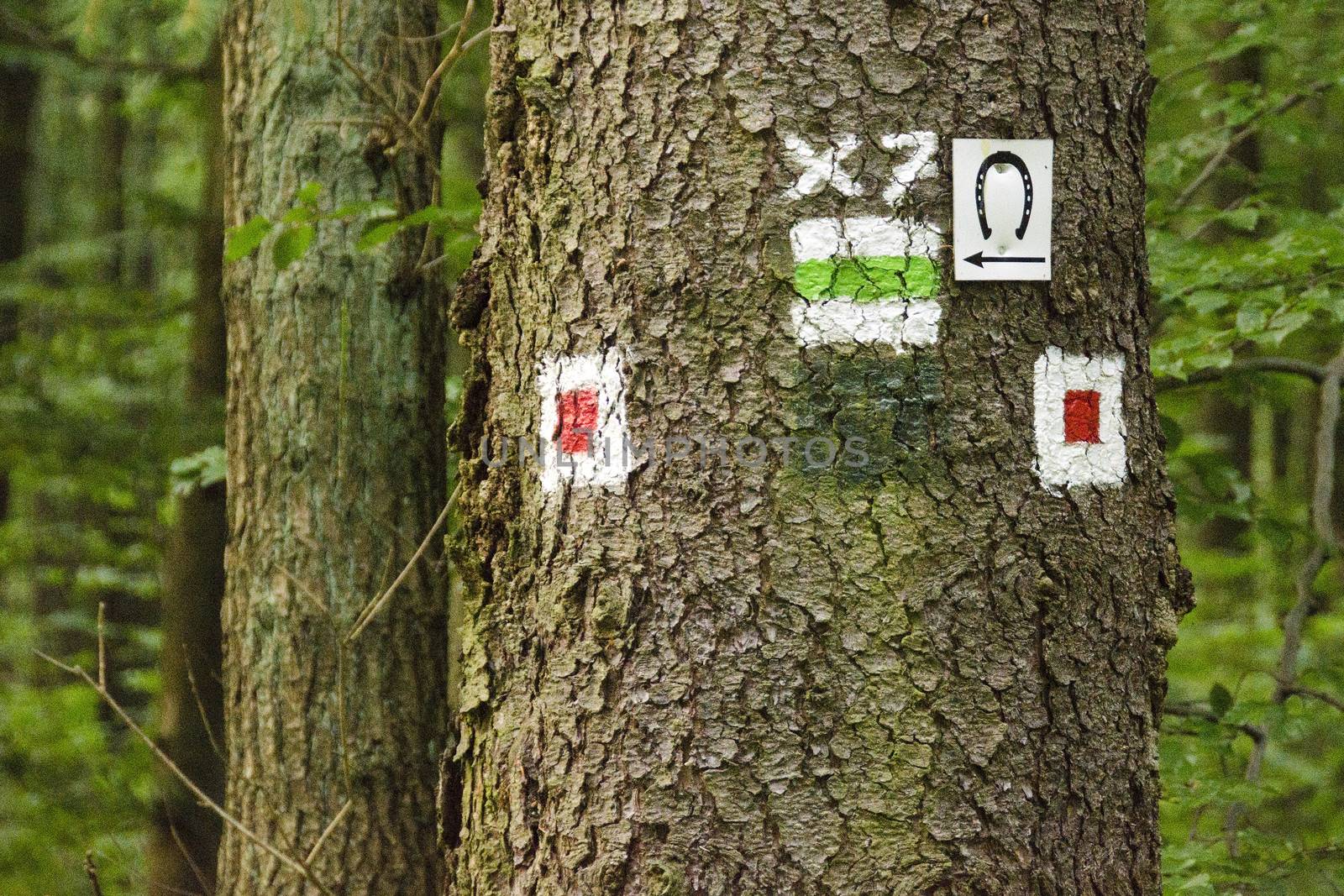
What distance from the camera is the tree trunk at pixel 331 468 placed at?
9.58 feet

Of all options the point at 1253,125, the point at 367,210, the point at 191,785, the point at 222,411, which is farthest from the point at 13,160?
the point at 1253,125

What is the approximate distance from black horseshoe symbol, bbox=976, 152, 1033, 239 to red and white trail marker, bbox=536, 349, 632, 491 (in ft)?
1.67

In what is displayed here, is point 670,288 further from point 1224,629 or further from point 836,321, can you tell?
point 1224,629

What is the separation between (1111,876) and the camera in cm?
151

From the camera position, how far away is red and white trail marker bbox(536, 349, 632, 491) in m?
1.50

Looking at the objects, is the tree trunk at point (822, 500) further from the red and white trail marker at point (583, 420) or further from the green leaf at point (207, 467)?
the green leaf at point (207, 467)

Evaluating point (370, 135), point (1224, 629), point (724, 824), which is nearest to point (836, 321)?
point (724, 824)

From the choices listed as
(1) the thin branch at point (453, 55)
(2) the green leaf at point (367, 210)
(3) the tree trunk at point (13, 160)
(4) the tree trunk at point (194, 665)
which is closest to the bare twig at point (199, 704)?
(4) the tree trunk at point (194, 665)

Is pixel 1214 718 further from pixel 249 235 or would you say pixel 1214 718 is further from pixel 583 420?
pixel 249 235

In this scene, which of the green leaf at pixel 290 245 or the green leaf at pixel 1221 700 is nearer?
the green leaf at pixel 290 245

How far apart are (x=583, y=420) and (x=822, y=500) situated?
0.34m

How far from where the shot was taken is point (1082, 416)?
151 centimetres

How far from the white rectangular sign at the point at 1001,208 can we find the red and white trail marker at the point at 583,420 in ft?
1.57

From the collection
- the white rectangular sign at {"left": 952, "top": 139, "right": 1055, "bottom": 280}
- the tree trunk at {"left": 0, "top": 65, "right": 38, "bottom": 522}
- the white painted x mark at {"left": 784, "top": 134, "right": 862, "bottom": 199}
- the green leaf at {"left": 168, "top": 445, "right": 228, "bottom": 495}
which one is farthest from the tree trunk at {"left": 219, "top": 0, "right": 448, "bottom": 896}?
the tree trunk at {"left": 0, "top": 65, "right": 38, "bottom": 522}
